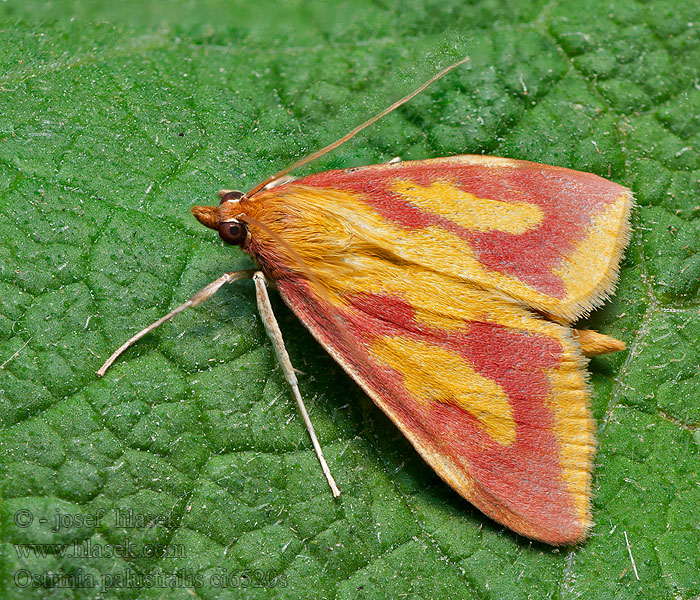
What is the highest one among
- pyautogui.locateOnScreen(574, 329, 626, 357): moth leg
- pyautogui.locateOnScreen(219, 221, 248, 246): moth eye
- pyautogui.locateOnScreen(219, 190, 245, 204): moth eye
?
pyautogui.locateOnScreen(219, 190, 245, 204): moth eye

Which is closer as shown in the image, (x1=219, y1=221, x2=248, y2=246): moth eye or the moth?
the moth

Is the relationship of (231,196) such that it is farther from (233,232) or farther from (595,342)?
(595,342)

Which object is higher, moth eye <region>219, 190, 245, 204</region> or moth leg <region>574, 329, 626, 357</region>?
moth eye <region>219, 190, 245, 204</region>

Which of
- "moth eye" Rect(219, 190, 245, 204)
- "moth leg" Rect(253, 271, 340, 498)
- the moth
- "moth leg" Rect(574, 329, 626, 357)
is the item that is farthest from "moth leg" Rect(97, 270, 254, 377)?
"moth leg" Rect(574, 329, 626, 357)

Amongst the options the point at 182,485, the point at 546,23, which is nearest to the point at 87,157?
the point at 182,485

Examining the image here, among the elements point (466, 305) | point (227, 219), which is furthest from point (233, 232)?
point (466, 305)

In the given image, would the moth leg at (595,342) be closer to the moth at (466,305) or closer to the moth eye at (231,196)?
the moth at (466,305)

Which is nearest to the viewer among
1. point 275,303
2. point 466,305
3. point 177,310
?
point 466,305

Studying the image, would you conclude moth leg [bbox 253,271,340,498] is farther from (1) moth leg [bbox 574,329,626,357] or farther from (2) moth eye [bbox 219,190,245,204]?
(1) moth leg [bbox 574,329,626,357]

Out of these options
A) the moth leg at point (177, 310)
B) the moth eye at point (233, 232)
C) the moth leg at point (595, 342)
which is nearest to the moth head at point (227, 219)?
the moth eye at point (233, 232)
